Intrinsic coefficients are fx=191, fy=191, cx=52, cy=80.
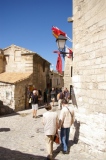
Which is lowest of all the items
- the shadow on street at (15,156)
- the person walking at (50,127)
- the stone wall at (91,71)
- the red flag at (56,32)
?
the shadow on street at (15,156)

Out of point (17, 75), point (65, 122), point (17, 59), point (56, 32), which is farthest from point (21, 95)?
point (65, 122)

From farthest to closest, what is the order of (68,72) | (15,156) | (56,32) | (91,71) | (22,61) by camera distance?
(68,72)
(22,61)
(56,32)
(91,71)
(15,156)

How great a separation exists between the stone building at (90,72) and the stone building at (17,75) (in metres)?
8.51

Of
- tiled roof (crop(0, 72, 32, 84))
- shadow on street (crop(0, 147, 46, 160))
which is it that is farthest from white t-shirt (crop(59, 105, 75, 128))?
tiled roof (crop(0, 72, 32, 84))

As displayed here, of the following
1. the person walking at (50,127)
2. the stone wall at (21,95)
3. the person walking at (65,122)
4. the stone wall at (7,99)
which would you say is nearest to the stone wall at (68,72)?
the stone wall at (21,95)

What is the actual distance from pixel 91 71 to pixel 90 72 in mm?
59

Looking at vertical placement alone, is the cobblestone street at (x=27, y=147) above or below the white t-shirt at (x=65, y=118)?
below

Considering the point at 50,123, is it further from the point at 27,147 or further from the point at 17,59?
the point at 17,59

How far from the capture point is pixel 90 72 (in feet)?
19.1

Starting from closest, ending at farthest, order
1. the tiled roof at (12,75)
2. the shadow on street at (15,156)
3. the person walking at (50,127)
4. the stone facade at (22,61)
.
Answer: the person walking at (50,127)
the shadow on street at (15,156)
the tiled roof at (12,75)
the stone facade at (22,61)

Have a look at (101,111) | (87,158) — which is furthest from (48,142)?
(101,111)

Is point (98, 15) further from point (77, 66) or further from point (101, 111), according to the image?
point (101, 111)

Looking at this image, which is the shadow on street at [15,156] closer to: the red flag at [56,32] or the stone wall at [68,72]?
the red flag at [56,32]

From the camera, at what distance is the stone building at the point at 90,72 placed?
5.27 metres
